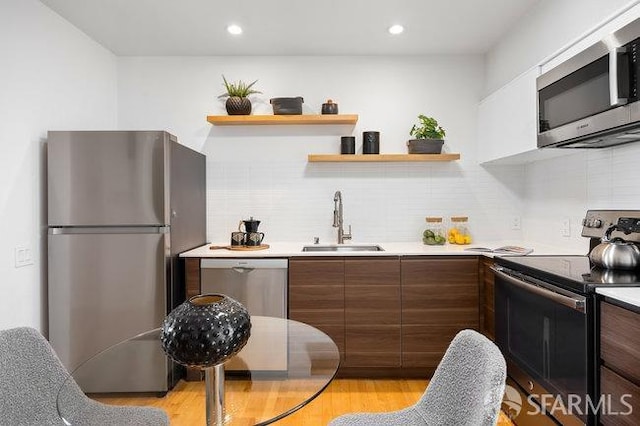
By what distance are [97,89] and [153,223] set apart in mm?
1381

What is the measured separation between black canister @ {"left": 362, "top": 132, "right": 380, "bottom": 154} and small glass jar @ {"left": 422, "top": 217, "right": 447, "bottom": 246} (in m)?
0.74

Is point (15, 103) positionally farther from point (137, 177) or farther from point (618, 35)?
point (618, 35)

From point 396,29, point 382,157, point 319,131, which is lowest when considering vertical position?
point 382,157

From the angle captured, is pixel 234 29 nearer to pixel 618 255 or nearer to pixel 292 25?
pixel 292 25

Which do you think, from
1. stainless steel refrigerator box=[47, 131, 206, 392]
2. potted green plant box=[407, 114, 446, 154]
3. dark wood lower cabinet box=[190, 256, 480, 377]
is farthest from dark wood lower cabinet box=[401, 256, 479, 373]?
stainless steel refrigerator box=[47, 131, 206, 392]

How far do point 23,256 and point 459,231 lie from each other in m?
3.12

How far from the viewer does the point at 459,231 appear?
3.44 m

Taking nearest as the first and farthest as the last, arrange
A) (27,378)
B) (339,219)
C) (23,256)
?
(27,378) → (23,256) → (339,219)

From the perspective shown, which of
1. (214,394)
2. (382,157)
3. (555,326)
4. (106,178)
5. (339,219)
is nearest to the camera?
(214,394)

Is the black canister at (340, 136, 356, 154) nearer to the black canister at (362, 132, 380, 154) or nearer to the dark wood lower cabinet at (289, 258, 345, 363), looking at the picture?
the black canister at (362, 132, 380, 154)

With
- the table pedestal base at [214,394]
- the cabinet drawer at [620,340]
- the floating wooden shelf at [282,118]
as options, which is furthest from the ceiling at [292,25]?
the table pedestal base at [214,394]

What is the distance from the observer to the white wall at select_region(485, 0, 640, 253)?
85.5 inches

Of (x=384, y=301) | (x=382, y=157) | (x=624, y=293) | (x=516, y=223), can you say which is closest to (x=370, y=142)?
(x=382, y=157)

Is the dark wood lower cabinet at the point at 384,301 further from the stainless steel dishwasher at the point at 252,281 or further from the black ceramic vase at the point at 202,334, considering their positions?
the black ceramic vase at the point at 202,334
